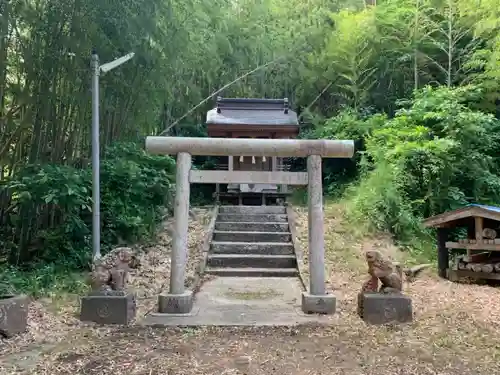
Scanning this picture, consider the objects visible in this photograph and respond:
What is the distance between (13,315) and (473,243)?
16.7ft

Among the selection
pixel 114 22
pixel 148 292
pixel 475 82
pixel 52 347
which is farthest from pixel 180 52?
pixel 475 82

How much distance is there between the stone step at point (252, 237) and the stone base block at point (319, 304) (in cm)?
292

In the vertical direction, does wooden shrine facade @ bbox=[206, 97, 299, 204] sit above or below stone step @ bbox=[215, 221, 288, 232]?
above

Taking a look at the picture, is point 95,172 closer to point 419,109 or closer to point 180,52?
point 180,52

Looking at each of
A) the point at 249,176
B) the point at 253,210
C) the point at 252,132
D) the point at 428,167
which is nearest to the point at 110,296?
the point at 249,176

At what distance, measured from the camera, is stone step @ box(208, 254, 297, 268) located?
6.77m

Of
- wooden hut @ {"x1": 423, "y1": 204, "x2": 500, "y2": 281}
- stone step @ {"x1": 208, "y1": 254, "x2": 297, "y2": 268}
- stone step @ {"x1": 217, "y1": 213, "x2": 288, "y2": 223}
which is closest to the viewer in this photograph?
wooden hut @ {"x1": 423, "y1": 204, "x2": 500, "y2": 281}

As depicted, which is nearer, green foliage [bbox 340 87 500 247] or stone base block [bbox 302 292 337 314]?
stone base block [bbox 302 292 337 314]

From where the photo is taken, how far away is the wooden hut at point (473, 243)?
225 inches

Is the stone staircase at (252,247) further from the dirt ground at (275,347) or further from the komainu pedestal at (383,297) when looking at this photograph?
the komainu pedestal at (383,297)

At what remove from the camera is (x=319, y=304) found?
460cm

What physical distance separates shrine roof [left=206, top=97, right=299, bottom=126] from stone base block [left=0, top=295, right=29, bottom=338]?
6615 millimetres

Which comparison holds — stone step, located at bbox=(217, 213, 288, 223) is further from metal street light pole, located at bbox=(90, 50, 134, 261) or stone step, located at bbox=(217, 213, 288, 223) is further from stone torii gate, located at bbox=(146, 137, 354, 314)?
stone torii gate, located at bbox=(146, 137, 354, 314)

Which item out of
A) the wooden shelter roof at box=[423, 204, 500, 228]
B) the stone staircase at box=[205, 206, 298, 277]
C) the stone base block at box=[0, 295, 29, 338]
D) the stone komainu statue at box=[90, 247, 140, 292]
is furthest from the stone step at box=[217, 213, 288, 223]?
the stone base block at box=[0, 295, 29, 338]
